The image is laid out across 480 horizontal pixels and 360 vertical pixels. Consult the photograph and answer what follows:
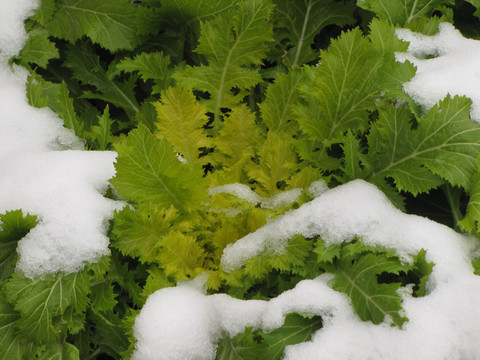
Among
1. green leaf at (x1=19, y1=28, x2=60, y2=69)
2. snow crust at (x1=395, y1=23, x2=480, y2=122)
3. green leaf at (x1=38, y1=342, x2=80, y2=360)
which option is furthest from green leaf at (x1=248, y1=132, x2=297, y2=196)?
green leaf at (x1=19, y1=28, x2=60, y2=69)

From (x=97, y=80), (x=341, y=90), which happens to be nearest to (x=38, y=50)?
(x=97, y=80)

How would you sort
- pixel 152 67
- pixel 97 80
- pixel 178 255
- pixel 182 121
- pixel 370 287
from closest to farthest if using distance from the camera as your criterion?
1. pixel 370 287
2. pixel 178 255
3. pixel 182 121
4. pixel 152 67
5. pixel 97 80

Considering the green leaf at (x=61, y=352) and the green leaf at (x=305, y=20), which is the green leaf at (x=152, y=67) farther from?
the green leaf at (x=61, y=352)

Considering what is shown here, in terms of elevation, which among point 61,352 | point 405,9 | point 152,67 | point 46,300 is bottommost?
point 61,352

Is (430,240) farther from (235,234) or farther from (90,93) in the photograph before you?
(90,93)

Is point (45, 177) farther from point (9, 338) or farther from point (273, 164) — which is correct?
point (273, 164)

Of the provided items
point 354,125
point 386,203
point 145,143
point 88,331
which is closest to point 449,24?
point 354,125

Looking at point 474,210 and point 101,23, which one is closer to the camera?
point 474,210
